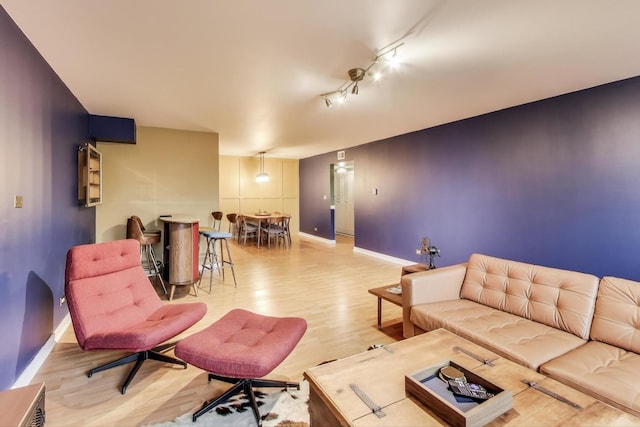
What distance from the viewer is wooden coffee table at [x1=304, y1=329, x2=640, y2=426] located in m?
1.12

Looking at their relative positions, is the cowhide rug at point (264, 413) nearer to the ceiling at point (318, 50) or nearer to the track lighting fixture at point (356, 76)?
the ceiling at point (318, 50)

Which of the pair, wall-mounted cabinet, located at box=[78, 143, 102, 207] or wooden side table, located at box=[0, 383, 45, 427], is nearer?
wooden side table, located at box=[0, 383, 45, 427]

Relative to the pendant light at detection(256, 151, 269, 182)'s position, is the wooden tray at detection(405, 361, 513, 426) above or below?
below

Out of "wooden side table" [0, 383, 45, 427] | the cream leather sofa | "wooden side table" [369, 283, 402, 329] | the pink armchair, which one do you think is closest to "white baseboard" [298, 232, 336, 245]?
→ "wooden side table" [369, 283, 402, 329]

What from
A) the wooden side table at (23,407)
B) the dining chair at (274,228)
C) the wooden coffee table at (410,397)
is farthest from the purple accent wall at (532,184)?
the wooden side table at (23,407)

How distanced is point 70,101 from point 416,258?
533 centimetres

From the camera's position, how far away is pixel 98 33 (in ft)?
6.83

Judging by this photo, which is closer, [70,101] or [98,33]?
[98,33]

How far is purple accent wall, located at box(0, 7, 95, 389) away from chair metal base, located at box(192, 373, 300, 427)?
48.6 inches

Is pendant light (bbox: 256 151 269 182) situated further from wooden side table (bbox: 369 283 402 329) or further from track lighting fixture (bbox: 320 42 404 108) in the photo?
wooden side table (bbox: 369 283 402 329)

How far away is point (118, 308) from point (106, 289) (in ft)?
0.59

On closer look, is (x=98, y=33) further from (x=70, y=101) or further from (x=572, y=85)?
(x=572, y=85)

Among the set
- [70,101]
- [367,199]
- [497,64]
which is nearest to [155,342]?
[70,101]

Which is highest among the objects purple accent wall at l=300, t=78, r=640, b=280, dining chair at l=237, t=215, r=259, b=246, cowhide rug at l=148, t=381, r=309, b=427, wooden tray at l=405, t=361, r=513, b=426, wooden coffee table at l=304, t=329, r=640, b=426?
purple accent wall at l=300, t=78, r=640, b=280
